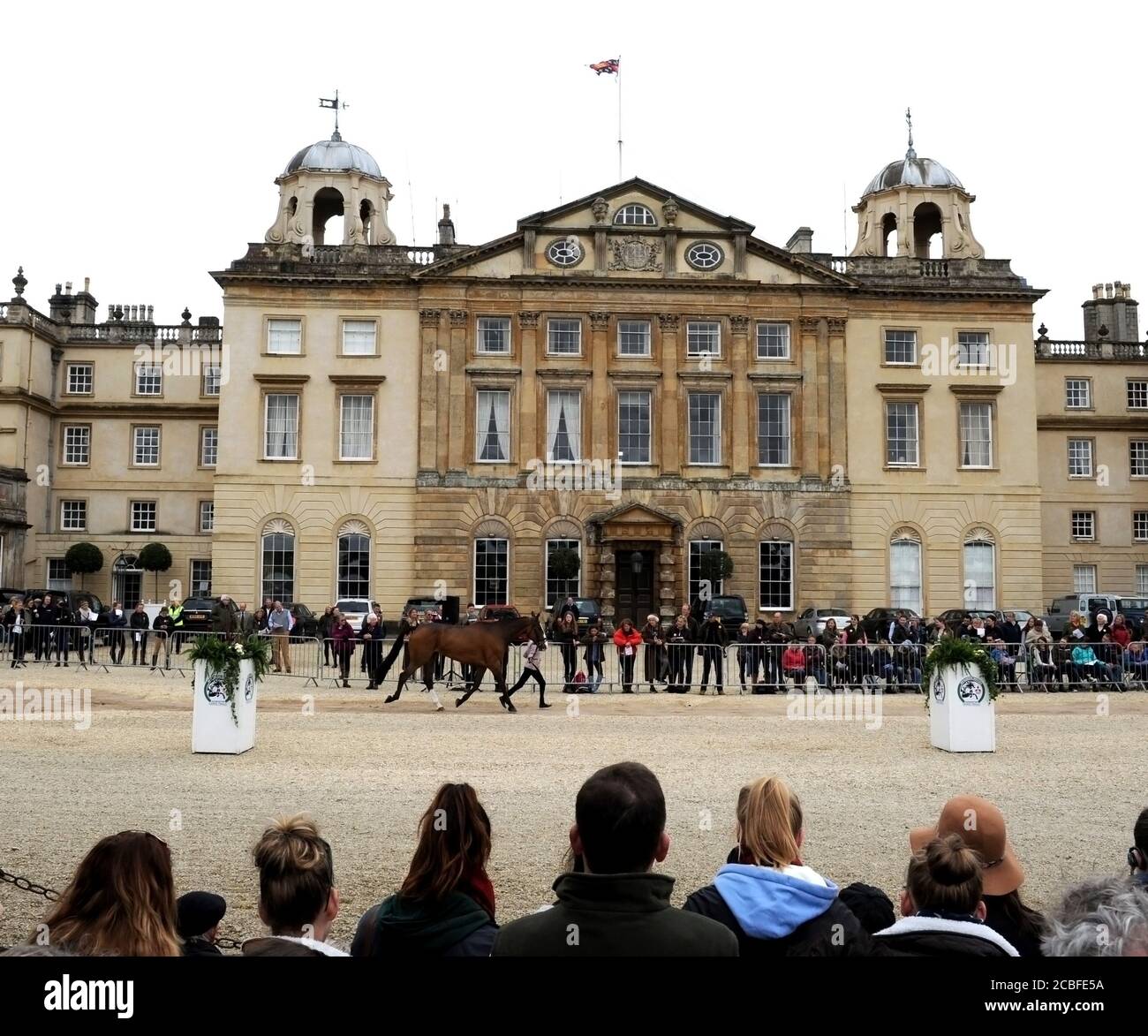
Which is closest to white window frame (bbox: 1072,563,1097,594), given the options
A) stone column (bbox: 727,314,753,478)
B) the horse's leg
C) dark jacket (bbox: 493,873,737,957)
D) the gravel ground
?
stone column (bbox: 727,314,753,478)

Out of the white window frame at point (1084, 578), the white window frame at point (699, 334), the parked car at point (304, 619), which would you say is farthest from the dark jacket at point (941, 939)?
the white window frame at point (1084, 578)

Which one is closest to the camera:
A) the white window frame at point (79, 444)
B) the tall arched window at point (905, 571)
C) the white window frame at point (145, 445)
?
the tall arched window at point (905, 571)

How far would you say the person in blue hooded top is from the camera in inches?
170

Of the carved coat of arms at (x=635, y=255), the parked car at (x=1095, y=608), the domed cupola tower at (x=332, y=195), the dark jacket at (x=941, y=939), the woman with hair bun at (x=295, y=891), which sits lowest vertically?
the dark jacket at (x=941, y=939)

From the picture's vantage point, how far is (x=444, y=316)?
44.0 m

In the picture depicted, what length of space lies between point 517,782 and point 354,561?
105 feet

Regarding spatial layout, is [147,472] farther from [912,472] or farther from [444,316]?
[912,472]

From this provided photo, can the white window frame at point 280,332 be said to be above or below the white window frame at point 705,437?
above

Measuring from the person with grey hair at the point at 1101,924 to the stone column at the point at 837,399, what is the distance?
41.4m

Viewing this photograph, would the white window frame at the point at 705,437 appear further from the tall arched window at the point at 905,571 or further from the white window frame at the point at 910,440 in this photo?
the tall arched window at the point at 905,571

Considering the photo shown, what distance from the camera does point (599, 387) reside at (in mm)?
44000

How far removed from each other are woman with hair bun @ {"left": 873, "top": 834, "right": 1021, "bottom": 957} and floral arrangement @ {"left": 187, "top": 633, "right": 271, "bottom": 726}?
38.8ft

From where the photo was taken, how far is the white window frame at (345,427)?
4394 cm
